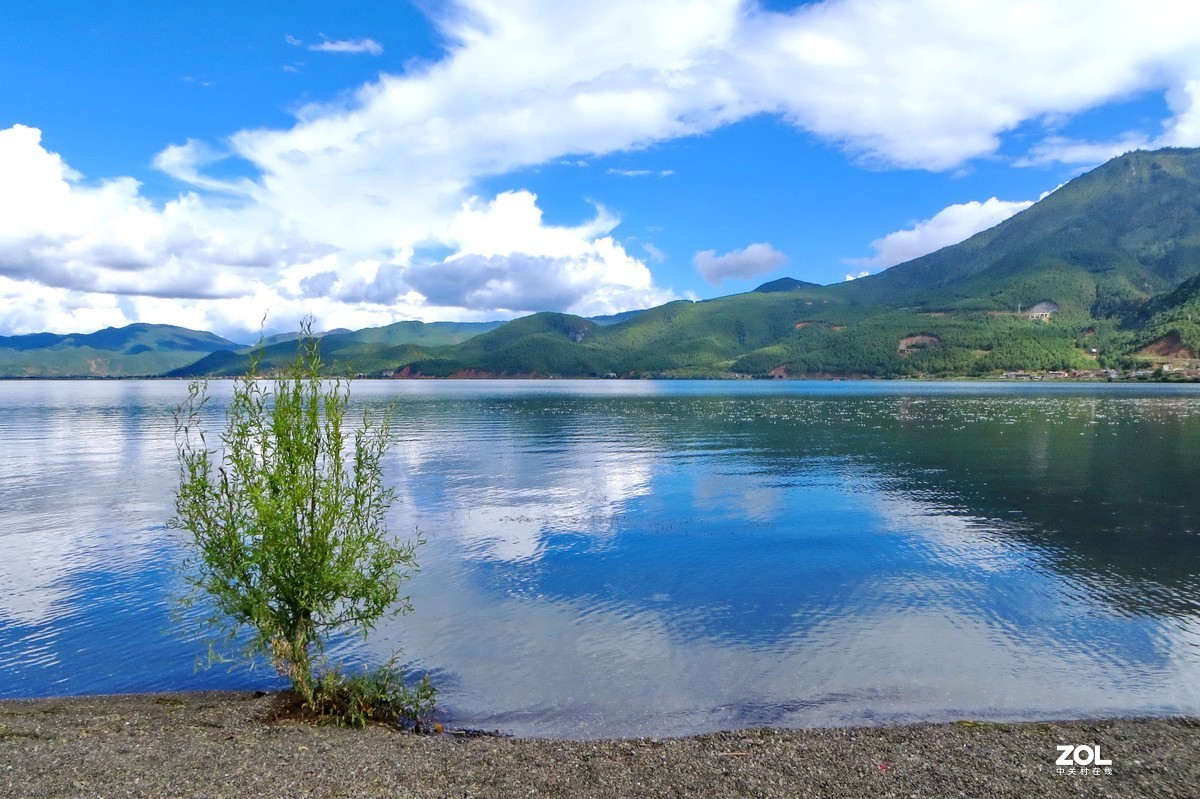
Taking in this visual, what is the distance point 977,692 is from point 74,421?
122941 millimetres

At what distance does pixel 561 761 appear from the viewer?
489 inches

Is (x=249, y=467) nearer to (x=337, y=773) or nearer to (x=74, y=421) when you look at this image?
(x=337, y=773)

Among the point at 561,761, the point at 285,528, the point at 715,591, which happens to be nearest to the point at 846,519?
the point at 715,591

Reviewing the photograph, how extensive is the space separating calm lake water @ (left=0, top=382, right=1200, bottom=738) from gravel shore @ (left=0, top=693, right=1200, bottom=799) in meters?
1.88

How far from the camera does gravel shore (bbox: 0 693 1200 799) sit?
11016mm

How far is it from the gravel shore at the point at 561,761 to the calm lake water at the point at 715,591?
1.88 m

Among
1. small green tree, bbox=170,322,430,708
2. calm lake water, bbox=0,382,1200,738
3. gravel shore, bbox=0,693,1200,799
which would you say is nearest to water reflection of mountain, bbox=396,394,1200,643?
calm lake water, bbox=0,382,1200,738

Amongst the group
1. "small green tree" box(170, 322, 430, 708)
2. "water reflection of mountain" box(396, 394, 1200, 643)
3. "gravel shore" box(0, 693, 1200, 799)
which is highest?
"small green tree" box(170, 322, 430, 708)

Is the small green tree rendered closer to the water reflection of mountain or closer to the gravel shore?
the gravel shore

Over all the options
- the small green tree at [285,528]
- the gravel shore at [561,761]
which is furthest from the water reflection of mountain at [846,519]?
the small green tree at [285,528]

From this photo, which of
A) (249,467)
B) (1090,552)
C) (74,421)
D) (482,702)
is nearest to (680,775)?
(482,702)

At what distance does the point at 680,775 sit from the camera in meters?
11.8

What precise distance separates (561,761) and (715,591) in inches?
519

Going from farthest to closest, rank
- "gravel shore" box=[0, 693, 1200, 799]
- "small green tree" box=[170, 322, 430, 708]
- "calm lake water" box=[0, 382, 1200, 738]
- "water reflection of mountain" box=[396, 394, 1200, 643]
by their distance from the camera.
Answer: "water reflection of mountain" box=[396, 394, 1200, 643]
"calm lake water" box=[0, 382, 1200, 738]
"small green tree" box=[170, 322, 430, 708]
"gravel shore" box=[0, 693, 1200, 799]
